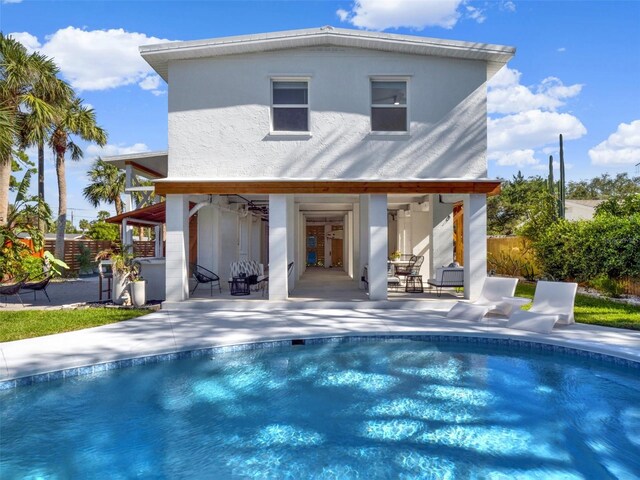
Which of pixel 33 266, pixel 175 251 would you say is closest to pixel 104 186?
pixel 33 266

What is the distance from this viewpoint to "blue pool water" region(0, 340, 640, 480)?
4.68 meters

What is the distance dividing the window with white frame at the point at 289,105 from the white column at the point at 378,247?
3.06 m

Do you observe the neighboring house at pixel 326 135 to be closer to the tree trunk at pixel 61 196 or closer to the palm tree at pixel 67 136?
the palm tree at pixel 67 136

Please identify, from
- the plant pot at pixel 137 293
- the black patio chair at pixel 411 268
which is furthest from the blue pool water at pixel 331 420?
the black patio chair at pixel 411 268

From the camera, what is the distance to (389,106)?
518 inches

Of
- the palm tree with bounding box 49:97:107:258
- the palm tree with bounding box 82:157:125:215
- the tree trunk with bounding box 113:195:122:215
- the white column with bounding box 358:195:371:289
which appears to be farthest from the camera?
the tree trunk with bounding box 113:195:122:215

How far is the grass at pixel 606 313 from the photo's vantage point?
415 inches

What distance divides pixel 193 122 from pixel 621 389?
11703 millimetres

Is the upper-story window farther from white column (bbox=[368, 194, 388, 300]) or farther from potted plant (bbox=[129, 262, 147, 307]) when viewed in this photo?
potted plant (bbox=[129, 262, 147, 307])

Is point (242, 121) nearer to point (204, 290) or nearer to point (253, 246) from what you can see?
point (204, 290)

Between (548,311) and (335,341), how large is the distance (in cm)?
511

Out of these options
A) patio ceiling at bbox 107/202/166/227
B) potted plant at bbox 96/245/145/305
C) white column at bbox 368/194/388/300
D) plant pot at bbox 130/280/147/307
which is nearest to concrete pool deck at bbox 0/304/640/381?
white column at bbox 368/194/388/300

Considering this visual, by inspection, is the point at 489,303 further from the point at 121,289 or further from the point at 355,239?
the point at 121,289

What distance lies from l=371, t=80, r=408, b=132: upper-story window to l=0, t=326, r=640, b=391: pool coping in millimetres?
6481
